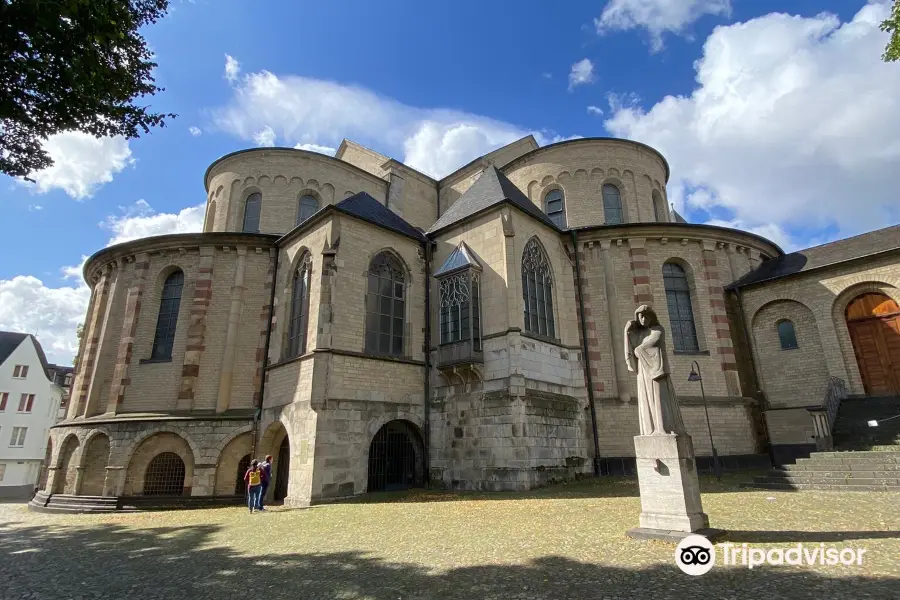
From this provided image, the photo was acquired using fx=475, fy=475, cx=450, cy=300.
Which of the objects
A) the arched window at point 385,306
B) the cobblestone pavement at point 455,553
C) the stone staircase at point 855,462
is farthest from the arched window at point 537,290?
the stone staircase at point 855,462

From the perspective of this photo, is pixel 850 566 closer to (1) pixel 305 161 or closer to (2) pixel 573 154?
(2) pixel 573 154

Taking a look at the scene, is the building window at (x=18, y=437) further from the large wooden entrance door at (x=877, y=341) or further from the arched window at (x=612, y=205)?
the large wooden entrance door at (x=877, y=341)

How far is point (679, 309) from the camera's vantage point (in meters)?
Result: 18.2

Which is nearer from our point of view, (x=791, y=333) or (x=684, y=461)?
(x=684, y=461)

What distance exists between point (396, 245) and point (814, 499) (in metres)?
13.1

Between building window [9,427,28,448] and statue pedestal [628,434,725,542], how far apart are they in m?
44.3

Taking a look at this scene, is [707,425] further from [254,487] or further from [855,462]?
[254,487]

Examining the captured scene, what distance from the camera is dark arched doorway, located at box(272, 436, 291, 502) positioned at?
15.6 m

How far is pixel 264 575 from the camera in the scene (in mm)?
5844

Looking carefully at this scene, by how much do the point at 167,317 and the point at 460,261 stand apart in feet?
38.3

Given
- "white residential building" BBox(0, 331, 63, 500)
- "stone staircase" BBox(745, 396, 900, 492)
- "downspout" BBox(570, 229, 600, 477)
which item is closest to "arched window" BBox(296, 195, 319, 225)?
"downspout" BBox(570, 229, 600, 477)

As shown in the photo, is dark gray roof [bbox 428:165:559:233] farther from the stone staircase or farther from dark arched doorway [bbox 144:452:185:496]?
dark arched doorway [bbox 144:452:185:496]

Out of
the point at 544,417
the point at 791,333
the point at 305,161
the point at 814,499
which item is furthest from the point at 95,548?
the point at 791,333

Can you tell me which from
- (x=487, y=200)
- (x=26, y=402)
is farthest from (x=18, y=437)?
(x=487, y=200)
